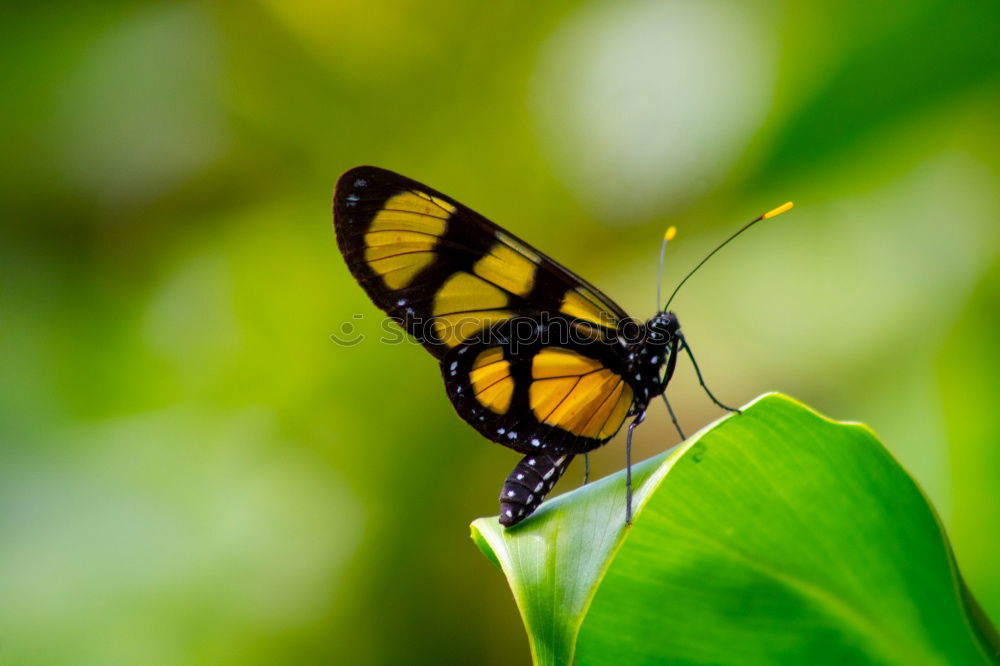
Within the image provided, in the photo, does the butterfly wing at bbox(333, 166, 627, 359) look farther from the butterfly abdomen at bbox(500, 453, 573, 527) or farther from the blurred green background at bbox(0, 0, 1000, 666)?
the blurred green background at bbox(0, 0, 1000, 666)

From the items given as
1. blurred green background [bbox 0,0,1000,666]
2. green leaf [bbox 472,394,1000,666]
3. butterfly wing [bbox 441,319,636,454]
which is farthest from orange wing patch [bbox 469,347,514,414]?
blurred green background [bbox 0,0,1000,666]

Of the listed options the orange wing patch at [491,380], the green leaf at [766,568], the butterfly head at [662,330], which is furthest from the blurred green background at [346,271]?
the green leaf at [766,568]

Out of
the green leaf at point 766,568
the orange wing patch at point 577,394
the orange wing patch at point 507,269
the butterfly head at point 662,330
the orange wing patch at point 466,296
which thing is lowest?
the green leaf at point 766,568

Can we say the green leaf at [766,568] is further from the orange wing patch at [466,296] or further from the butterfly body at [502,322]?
the orange wing patch at [466,296]

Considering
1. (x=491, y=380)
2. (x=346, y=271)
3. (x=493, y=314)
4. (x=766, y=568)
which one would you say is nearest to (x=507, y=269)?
(x=493, y=314)

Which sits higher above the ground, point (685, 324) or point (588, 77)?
point (588, 77)

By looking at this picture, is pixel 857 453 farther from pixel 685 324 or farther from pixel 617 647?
pixel 685 324

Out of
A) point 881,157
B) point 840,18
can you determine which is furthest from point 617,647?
point 840,18

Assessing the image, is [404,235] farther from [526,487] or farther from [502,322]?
[526,487]
